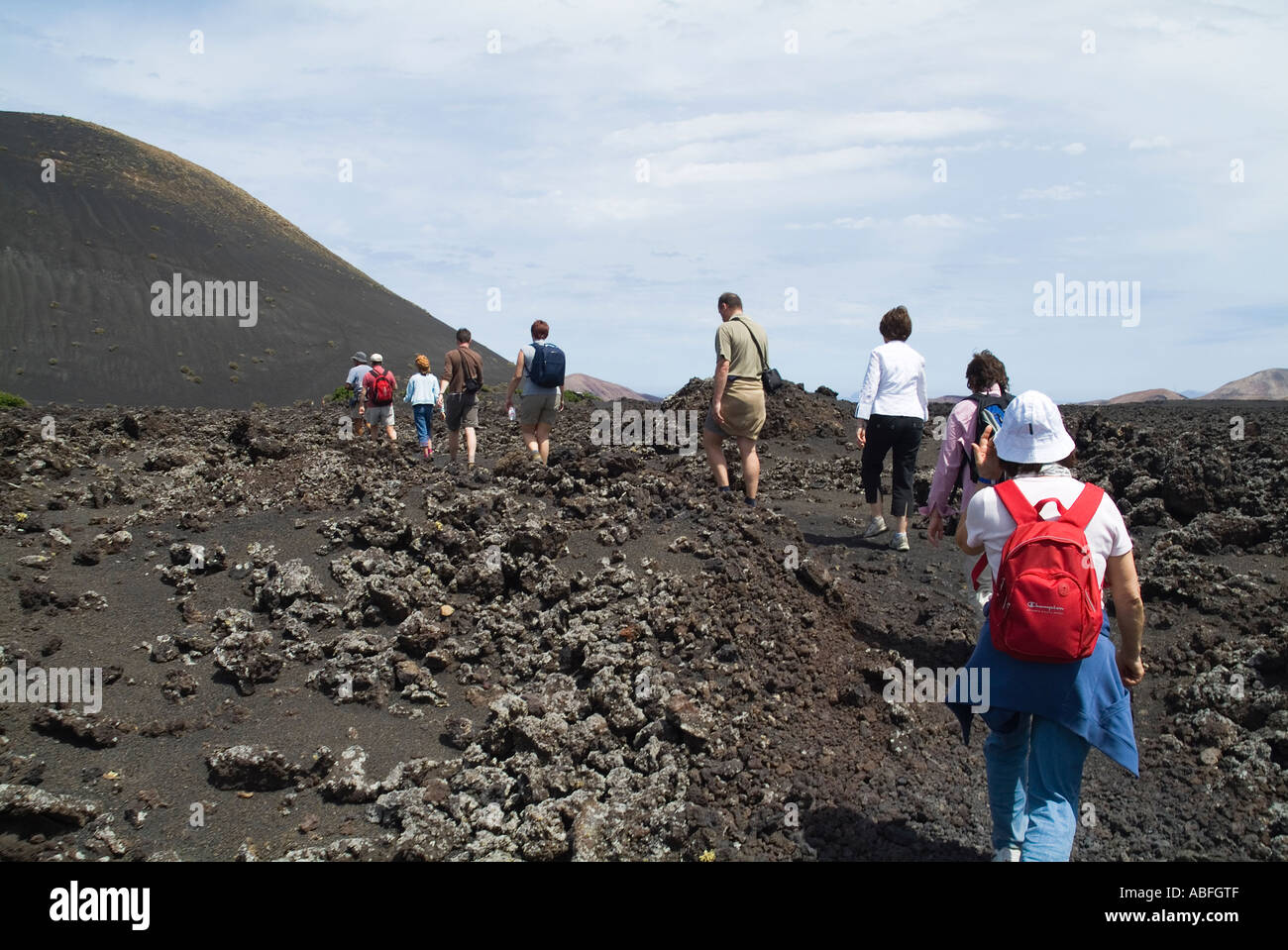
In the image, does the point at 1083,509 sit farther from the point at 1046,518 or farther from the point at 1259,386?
the point at 1259,386

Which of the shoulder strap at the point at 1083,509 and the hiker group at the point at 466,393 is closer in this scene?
the shoulder strap at the point at 1083,509

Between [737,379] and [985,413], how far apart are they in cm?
255

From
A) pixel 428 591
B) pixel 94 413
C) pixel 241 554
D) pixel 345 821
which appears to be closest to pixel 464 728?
pixel 345 821

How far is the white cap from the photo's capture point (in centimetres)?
311

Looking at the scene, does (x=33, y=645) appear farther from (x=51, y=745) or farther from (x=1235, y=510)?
(x=1235, y=510)

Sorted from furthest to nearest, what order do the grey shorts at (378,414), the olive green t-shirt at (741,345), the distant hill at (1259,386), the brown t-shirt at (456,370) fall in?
1. the distant hill at (1259,386)
2. the grey shorts at (378,414)
3. the brown t-shirt at (456,370)
4. the olive green t-shirt at (741,345)

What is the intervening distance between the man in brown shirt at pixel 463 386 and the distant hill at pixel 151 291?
115 ft

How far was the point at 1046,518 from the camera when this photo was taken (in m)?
2.92

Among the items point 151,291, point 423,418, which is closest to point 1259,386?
point 423,418

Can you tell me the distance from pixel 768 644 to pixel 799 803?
4.28 feet

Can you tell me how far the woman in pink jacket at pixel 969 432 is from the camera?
16.8 feet

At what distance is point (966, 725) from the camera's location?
3525 mm

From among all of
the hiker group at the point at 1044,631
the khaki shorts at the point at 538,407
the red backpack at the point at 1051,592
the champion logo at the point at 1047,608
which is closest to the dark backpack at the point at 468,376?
the khaki shorts at the point at 538,407

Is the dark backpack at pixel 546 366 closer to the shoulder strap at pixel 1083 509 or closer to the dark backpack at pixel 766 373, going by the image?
the dark backpack at pixel 766 373
